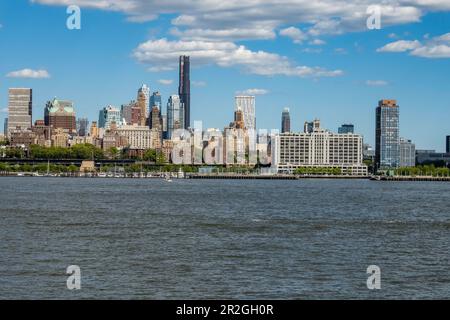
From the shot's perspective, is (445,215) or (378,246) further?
(445,215)

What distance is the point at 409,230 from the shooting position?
1646 inches

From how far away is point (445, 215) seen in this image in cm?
5597
